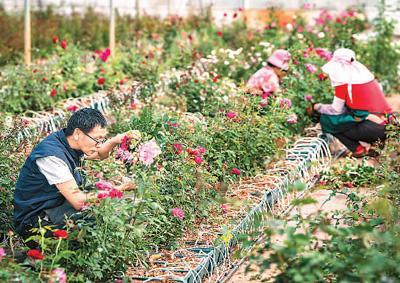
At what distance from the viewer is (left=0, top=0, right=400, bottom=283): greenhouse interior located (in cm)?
325

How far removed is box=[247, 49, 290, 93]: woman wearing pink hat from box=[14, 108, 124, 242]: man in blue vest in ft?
10.6

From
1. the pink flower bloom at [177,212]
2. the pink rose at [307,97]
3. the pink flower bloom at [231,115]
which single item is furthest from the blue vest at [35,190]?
the pink rose at [307,97]

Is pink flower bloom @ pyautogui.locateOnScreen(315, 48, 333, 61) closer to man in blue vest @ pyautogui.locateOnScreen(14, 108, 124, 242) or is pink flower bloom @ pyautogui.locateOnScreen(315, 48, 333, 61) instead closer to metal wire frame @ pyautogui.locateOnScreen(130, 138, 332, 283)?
metal wire frame @ pyautogui.locateOnScreen(130, 138, 332, 283)

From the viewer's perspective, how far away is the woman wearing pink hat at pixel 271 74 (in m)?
7.11

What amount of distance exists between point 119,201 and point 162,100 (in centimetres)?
409

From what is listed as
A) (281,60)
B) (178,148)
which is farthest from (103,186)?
(281,60)

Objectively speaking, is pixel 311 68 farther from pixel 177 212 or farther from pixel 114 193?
pixel 114 193

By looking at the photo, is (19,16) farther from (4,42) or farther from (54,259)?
(54,259)

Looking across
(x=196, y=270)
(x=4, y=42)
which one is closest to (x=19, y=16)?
(x=4, y=42)

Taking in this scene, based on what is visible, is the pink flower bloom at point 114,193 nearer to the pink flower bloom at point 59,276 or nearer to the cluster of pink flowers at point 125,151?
the cluster of pink flowers at point 125,151

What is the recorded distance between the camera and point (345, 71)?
7.07 m

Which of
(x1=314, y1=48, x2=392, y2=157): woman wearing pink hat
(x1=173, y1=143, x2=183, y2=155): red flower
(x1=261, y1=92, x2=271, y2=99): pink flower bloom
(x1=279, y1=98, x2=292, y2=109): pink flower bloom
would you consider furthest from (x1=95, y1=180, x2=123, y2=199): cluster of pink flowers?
(x1=314, y1=48, x2=392, y2=157): woman wearing pink hat

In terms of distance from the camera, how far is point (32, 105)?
288 inches

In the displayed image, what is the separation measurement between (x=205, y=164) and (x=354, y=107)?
8.06 ft
